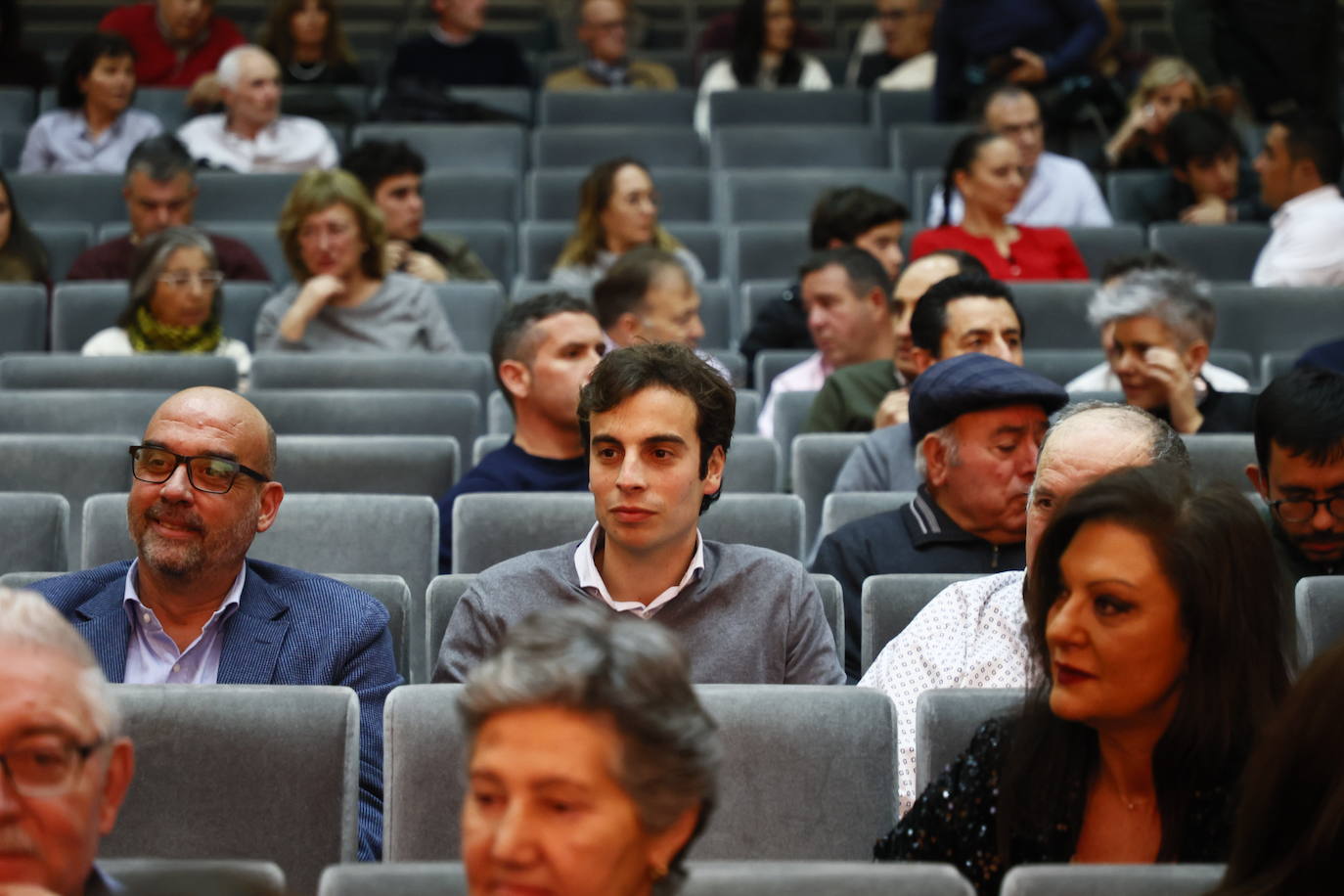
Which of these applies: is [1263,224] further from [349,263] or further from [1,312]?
[1,312]

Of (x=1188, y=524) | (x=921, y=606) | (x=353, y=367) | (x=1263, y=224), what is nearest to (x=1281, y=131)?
(x=1263, y=224)

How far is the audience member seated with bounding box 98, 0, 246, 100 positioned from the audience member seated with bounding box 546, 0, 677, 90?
1206 millimetres

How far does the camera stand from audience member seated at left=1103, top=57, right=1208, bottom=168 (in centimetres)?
583

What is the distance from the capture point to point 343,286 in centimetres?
443

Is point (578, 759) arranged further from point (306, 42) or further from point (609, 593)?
point (306, 42)

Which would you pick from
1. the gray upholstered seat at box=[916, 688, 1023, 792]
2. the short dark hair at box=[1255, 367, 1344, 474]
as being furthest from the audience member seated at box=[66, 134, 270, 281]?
the gray upholstered seat at box=[916, 688, 1023, 792]

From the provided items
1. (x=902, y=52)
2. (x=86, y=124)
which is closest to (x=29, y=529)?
(x=86, y=124)

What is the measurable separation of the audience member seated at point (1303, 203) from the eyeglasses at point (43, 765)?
4080 millimetres

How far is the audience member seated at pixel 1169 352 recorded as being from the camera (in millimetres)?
3465

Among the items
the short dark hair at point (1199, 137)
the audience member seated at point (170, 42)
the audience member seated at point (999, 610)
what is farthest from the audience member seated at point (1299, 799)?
the audience member seated at point (170, 42)

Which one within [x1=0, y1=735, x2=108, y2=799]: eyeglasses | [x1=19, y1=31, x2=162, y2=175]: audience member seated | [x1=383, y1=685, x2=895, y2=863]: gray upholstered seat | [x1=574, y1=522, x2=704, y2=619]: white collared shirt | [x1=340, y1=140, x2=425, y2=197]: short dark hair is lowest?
[x1=383, y1=685, x2=895, y2=863]: gray upholstered seat

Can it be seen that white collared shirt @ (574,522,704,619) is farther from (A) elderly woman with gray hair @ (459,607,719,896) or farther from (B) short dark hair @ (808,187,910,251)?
(B) short dark hair @ (808,187,910,251)

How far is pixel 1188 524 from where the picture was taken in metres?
1.71

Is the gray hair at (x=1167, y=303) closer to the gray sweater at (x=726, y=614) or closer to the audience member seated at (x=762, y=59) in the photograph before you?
the gray sweater at (x=726, y=614)
